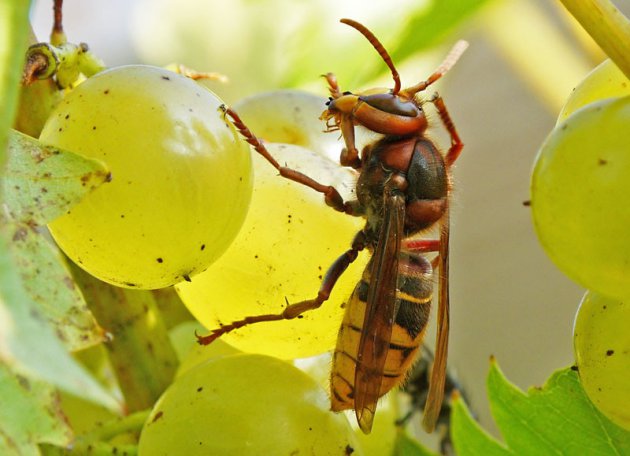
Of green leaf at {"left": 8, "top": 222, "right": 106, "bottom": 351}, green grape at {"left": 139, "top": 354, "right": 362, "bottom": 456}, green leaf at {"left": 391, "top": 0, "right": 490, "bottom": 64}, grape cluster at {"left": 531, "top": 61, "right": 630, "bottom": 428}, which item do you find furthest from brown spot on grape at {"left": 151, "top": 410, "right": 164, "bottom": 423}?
green leaf at {"left": 391, "top": 0, "right": 490, "bottom": 64}

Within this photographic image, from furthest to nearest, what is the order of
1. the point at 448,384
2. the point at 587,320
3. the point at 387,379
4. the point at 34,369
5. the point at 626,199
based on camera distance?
the point at 448,384 → the point at 387,379 → the point at 587,320 → the point at 626,199 → the point at 34,369

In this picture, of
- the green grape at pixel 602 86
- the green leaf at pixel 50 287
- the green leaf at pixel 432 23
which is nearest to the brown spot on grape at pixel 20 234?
the green leaf at pixel 50 287

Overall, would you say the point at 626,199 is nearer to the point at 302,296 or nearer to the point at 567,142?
the point at 567,142

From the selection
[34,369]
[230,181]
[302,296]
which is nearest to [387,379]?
[302,296]

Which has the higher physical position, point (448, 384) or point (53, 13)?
point (53, 13)

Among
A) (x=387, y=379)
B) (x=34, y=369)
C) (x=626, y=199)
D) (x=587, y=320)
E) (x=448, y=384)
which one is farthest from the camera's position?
(x=448, y=384)

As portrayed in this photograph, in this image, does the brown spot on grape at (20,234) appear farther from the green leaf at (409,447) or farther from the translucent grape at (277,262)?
the green leaf at (409,447)

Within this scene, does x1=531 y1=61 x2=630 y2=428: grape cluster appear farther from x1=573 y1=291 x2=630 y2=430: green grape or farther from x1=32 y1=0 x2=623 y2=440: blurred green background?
x1=32 y1=0 x2=623 y2=440: blurred green background
